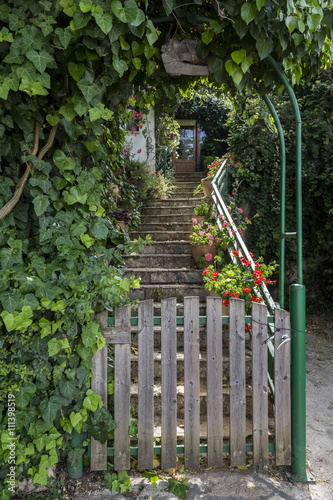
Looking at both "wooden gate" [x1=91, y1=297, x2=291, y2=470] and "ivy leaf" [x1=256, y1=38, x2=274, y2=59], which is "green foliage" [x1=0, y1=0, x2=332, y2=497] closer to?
"ivy leaf" [x1=256, y1=38, x2=274, y2=59]

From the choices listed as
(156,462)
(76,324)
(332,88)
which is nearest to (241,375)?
(156,462)

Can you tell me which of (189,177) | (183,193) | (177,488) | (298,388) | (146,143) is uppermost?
(146,143)

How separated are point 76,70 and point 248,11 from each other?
84 centimetres

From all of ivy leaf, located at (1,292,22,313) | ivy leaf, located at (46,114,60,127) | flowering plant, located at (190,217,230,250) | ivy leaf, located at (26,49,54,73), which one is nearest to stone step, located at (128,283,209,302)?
flowering plant, located at (190,217,230,250)

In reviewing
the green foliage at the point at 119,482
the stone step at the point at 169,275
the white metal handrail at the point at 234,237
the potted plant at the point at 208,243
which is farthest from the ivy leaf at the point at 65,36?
the potted plant at the point at 208,243

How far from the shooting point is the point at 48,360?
1799mm

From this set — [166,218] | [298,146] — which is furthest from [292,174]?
[298,146]

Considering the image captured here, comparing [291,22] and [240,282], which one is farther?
[240,282]

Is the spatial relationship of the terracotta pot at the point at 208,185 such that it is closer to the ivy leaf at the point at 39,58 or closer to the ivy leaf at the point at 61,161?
the ivy leaf at the point at 61,161

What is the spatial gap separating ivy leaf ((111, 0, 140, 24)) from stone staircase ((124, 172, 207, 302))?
2.57m

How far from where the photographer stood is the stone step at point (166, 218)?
5521 millimetres

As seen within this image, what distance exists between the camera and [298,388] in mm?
2012

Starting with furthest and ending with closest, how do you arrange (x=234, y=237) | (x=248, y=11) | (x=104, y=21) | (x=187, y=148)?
1. (x=187, y=148)
2. (x=234, y=237)
3. (x=248, y=11)
4. (x=104, y=21)

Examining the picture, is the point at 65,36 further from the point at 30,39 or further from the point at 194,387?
the point at 194,387
